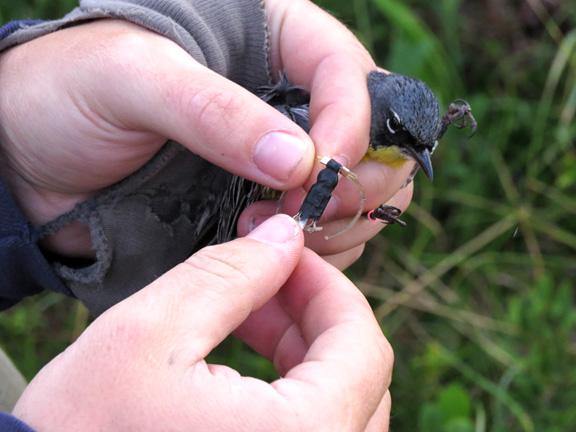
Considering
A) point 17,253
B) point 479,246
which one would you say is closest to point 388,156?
point 17,253

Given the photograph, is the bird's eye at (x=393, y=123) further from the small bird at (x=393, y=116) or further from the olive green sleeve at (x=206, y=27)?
the olive green sleeve at (x=206, y=27)

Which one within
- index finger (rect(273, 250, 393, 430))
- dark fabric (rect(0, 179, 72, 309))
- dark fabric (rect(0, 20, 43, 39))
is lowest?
dark fabric (rect(0, 179, 72, 309))

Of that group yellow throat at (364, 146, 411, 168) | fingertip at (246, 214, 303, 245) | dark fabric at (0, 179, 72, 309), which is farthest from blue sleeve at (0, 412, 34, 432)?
yellow throat at (364, 146, 411, 168)

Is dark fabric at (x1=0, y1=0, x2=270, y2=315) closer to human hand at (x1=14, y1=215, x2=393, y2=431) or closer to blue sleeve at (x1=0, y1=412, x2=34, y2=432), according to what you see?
human hand at (x1=14, y1=215, x2=393, y2=431)

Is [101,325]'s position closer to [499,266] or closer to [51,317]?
[51,317]

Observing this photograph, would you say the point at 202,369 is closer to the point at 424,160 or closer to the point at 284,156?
the point at 284,156

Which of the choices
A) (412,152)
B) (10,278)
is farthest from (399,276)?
(10,278)

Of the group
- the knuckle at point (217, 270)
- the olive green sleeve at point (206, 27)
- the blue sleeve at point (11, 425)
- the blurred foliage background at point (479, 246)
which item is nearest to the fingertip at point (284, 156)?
the knuckle at point (217, 270)
